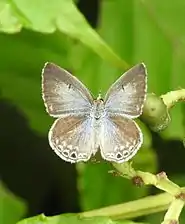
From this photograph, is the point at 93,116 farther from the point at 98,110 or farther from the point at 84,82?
the point at 84,82

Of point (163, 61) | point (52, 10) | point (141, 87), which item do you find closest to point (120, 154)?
point (141, 87)

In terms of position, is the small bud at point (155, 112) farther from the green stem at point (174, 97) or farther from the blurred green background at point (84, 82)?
the blurred green background at point (84, 82)

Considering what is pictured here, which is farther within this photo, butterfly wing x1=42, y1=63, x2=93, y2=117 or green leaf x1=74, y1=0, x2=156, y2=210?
green leaf x1=74, y1=0, x2=156, y2=210

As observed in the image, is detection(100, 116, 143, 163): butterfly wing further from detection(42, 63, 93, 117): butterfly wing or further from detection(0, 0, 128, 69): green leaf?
detection(0, 0, 128, 69): green leaf

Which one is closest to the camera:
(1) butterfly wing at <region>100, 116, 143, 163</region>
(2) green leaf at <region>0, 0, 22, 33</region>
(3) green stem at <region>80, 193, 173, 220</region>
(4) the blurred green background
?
(1) butterfly wing at <region>100, 116, 143, 163</region>

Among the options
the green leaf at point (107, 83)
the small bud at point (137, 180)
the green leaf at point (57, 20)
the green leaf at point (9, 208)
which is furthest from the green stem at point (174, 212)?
the green leaf at point (9, 208)

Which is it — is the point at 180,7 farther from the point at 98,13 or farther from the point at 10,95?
the point at 10,95

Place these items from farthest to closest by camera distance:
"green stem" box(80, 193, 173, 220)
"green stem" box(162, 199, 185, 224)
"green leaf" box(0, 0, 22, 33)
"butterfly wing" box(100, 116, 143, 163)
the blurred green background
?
the blurred green background
"green leaf" box(0, 0, 22, 33)
"green stem" box(80, 193, 173, 220)
"green stem" box(162, 199, 185, 224)
"butterfly wing" box(100, 116, 143, 163)

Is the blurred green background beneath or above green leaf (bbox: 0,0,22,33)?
beneath

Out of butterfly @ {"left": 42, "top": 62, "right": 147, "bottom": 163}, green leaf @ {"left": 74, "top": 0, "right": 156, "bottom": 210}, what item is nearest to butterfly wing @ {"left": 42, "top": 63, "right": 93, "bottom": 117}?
butterfly @ {"left": 42, "top": 62, "right": 147, "bottom": 163}
